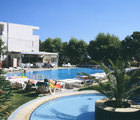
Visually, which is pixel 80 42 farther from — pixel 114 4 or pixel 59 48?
pixel 114 4

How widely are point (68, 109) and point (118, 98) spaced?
2.49 m

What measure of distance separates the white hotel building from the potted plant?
872 inches

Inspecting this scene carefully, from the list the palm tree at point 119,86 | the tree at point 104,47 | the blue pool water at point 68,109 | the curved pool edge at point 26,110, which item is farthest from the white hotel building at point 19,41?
the palm tree at point 119,86

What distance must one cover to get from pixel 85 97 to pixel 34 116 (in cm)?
371

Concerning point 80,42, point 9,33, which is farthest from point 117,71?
point 80,42

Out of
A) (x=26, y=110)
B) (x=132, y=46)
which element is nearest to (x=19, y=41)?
(x=132, y=46)

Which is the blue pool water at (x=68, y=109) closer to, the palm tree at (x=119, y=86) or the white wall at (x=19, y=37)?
the palm tree at (x=119, y=86)

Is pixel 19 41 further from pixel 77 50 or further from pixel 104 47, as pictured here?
pixel 104 47

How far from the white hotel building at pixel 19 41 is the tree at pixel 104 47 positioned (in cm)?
799

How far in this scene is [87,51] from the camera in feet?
115

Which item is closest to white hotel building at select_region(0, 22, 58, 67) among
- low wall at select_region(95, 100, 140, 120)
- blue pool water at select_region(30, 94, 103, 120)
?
blue pool water at select_region(30, 94, 103, 120)

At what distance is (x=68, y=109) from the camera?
7.00 meters

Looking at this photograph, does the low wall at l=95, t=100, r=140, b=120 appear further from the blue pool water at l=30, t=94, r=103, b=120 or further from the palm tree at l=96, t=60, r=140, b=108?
the blue pool water at l=30, t=94, r=103, b=120

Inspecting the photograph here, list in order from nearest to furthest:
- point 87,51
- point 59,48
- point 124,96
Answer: point 124,96 < point 87,51 < point 59,48
